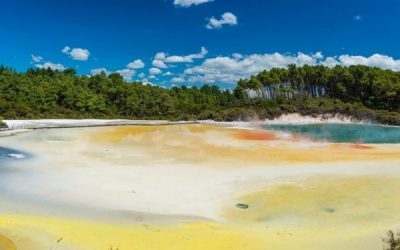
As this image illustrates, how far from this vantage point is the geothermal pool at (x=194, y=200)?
1163 centimetres

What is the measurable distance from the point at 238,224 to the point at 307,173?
9.19m

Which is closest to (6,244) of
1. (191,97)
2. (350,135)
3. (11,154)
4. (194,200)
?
(194,200)

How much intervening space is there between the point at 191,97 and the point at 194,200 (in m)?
85.9

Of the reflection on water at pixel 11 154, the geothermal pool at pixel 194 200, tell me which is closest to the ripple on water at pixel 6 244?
the geothermal pool at pixel 194 200

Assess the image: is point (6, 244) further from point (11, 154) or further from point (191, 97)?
point (191, 97)

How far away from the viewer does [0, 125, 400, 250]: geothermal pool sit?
11.6 m

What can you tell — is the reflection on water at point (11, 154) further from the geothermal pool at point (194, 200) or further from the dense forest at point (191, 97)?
the dense forest at point (191, 97)

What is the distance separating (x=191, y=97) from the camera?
101375 mm

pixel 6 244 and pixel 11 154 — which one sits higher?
pixel 11 154

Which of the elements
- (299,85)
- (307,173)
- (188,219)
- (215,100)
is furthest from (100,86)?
(188,219)

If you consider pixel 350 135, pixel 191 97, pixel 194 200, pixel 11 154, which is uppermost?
pixel 191 97

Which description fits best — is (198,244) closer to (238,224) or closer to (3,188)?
(238,224)

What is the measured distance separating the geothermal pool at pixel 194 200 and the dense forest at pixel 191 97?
41657 millimetres

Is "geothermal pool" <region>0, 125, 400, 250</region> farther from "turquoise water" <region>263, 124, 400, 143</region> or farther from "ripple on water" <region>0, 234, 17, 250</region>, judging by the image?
"turquoise water" <region>263, 124, 400, 143</region>
